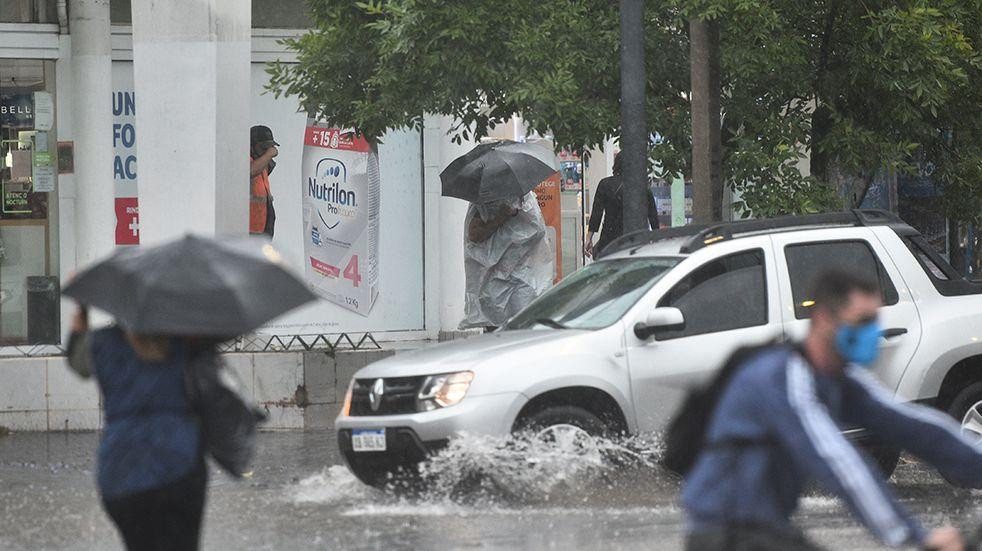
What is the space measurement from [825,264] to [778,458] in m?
6.51

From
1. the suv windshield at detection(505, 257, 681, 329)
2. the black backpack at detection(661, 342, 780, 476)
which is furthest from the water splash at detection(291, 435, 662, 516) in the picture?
the black backpack at detection(661, 342, 780, 476)

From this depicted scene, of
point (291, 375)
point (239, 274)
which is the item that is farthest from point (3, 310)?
point (239, 274)

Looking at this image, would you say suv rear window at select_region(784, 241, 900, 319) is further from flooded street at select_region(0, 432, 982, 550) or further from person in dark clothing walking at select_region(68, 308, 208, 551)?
person in dark clothing walking at select_region(68, 308, 208, 551)

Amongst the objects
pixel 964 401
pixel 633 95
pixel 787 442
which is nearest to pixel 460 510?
pixel 964 401

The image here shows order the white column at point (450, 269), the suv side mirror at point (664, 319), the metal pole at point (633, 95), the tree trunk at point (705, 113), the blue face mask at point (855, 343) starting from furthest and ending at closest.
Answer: the white column at point (450, 269) → the tree trunk at point (705, 113) → the metal pole at point (633, 95) → the suv side mirror at point (664, 319) → the blue face mask at point (855, 343)

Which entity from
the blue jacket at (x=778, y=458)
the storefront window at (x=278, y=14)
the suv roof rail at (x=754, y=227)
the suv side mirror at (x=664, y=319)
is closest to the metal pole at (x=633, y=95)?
the suv roof rail at (x=754, y=227)

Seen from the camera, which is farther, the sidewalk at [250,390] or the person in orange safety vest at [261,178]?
the person in orange safety vest at [261,178]

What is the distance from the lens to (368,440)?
9.82 m

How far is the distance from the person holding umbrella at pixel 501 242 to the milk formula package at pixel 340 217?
2.88 metres

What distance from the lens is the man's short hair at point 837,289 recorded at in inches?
174

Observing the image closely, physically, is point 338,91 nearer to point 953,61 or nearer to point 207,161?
point 207,161

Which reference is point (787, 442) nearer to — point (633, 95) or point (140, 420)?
point (140, 420)

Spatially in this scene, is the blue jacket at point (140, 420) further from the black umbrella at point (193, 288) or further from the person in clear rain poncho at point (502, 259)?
the person in clear rain poncho at point (502, 259)

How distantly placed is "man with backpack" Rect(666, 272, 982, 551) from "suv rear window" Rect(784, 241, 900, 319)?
5.99m
